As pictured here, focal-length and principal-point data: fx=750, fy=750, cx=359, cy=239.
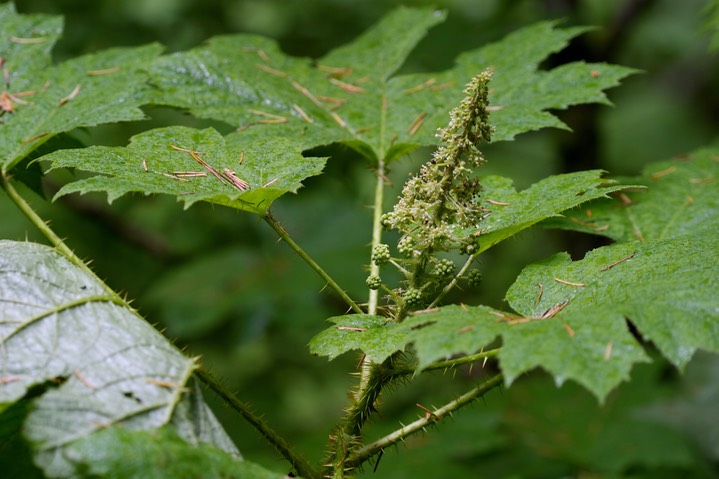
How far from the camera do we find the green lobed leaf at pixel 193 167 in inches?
81.8

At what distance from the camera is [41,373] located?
1.75 m

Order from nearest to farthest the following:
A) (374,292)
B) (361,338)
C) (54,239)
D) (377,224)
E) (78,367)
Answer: (78,367)
(361,338)
(54,239)
(374,292)
(377,224)

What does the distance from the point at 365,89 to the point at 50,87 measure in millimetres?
1332

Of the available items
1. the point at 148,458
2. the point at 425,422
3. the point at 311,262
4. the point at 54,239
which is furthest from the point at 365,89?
the point at 148,458

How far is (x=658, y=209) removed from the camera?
116 inches

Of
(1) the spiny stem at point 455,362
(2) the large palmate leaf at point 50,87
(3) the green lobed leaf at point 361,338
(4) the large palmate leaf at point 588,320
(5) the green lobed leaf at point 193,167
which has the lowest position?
(1) the spiny stem at point 455,362

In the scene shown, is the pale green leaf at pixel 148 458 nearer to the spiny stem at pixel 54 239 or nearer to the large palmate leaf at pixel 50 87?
the spiny stem at pixel 54 239

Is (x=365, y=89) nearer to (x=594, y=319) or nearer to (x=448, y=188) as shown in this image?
(x=448, y=188)

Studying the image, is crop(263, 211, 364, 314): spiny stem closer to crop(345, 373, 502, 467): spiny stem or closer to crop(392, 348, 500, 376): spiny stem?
crop(392, 348, 500, 376): spiny stem

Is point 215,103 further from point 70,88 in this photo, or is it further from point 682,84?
point 682,84

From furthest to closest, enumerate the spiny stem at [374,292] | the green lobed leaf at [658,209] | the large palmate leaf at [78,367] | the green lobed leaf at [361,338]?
1. the green lobed leaf at [658,209]
2. the spiny stem at [374,292]
3. the green lobed leaf at [361,338]
4. the large palmate leaf at [78,367]

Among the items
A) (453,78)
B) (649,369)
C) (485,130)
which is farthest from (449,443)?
(485,130)

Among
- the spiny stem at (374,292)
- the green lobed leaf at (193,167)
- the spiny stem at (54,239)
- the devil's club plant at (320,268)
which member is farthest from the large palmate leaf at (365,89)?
the spiny stem at (54,239)

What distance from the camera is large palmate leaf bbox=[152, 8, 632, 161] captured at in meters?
2.95
